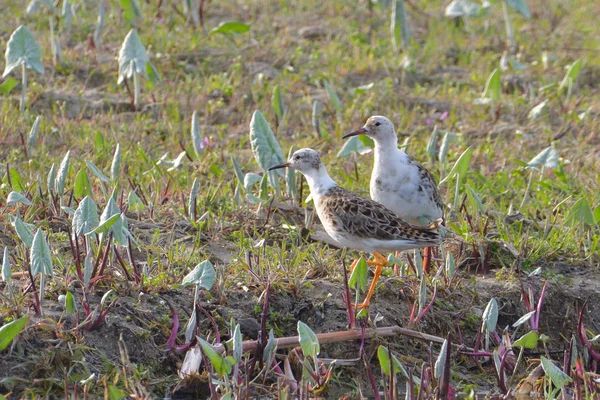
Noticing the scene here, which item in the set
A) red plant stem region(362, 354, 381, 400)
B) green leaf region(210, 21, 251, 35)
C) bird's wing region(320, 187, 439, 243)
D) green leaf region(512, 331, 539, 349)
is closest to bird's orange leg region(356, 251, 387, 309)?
bird's wing region(320, 187, 439, 243)

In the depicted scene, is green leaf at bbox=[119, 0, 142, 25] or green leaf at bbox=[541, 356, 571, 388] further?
green leaf at bbox=[119, 0, 142, 25]

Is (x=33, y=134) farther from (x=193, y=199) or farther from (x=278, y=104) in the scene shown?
(x=278, y=104)

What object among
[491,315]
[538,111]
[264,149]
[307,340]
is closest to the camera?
[307,340]

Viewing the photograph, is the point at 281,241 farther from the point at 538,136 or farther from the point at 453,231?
the point at 538,136

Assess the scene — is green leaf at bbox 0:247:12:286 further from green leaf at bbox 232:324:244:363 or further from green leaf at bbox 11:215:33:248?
green leaf at bbox 232:324:244:363

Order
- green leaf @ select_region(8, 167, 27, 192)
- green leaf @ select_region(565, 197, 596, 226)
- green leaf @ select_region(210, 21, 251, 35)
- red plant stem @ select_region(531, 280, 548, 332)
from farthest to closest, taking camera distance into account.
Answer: green leaf @ select_region(210, 21, 251, 35) → green leaf @ select_region(8, 167, 27, 192) → green leaf @ select_region(565, 197, 596, 226) → red plant stem @ select_region(531, 280, 548, 332)

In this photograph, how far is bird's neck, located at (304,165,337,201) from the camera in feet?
18.9

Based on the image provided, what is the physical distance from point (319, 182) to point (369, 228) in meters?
0.68

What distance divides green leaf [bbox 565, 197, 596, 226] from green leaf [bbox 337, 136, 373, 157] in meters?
1.54

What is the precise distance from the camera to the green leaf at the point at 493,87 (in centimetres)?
823

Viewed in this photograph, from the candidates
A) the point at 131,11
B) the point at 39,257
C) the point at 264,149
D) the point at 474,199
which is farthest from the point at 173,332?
the point at 131,11

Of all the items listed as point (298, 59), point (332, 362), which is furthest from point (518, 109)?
point (332, 362)

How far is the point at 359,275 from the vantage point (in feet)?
15.5

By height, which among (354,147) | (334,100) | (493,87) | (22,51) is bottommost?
(493,87)
